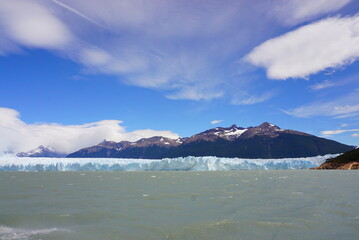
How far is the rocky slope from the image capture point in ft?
224

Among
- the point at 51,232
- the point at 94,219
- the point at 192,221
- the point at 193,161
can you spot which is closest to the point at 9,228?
the point at 51,232

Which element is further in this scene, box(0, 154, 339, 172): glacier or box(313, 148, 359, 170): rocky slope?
box(313, 148, 359, 170): rocky slope

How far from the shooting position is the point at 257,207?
850 centimetres

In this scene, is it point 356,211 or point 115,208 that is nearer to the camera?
point 356,211

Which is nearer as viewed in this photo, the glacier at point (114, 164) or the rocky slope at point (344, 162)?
the glacier at point (114, 164)

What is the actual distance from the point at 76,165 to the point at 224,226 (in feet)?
191

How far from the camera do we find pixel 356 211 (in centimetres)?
767

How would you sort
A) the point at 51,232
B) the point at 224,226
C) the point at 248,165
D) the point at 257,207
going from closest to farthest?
1. the point at 51,232
2. the point at 224,226
3. the point at 257,207
4. the point at 248,165

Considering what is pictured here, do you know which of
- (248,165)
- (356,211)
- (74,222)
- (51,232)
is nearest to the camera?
(51,232)

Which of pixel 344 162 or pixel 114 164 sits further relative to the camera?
pixel 344 162

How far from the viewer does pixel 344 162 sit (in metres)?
72.1

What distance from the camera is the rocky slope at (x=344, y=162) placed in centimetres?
6812

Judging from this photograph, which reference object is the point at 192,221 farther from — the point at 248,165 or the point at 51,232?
the point at 248,165

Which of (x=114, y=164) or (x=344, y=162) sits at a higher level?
(x=344, y=162)
